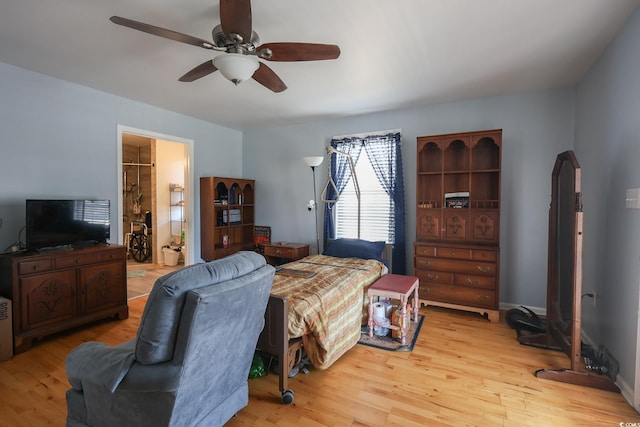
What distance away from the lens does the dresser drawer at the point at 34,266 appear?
265 centimetres

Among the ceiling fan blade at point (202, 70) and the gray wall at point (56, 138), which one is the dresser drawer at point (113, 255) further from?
the ceiling fan blade at point (202, 70)

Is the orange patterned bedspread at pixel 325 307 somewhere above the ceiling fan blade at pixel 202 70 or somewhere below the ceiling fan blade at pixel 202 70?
below

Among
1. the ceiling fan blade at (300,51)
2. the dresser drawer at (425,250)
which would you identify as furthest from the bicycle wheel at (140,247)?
the ceiling fan blade at (300,51)

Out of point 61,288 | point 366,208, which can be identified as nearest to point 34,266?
point 61,288

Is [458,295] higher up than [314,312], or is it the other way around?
[314,312]

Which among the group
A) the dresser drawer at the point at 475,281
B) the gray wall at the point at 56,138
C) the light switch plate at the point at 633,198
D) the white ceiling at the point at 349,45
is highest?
the white ceiling at the point at 349,45

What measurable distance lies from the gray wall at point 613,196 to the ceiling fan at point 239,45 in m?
2.11

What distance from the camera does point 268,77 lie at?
2451 millimetres

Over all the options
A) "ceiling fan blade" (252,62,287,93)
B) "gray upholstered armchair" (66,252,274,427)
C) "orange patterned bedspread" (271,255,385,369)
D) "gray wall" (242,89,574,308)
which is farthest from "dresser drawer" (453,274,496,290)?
"ceiling fan blade" (252,62,287,93)

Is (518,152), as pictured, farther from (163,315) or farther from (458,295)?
(163,315)

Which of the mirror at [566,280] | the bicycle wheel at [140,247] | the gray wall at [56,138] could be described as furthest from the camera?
the bicycle wheel at [140,247]

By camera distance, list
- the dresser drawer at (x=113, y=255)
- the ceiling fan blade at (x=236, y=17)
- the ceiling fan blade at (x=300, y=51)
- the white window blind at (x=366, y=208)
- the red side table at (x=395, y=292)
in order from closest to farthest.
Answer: the ceiling fan blade at (x=236, y=17) → the ceiling fan blade at (x=300, y=51) → the red side table at (x=395, y=292) → the dresser drawer at (x=113, y=255) → the white window blind at (x=366, y=208)

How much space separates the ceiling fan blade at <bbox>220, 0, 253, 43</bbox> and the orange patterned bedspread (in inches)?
71.0

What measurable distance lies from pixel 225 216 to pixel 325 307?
10.4ft
